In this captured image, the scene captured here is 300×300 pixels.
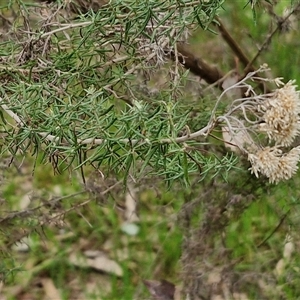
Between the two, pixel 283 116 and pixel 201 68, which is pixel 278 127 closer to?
pixel 283 116

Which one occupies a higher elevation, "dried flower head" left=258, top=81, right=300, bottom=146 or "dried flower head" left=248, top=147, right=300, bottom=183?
"dried flower head" left=258, top=81, right=300, bottom=146

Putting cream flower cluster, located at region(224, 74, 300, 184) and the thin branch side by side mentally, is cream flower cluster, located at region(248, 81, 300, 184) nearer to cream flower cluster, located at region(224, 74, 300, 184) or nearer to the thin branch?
cream flower cluster, located at region(224, 74, 300, 184)

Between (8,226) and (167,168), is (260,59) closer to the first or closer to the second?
(8,226)

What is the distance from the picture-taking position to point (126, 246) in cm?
199

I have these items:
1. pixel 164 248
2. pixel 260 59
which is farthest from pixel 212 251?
pixel 260 59


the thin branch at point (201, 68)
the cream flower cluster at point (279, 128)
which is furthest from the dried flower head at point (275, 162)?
the thin branch at point (201, 68)

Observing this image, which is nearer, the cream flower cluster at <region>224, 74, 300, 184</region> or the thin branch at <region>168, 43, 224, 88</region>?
the cream flower cluster at <region>224, 74, 300, 184</region>

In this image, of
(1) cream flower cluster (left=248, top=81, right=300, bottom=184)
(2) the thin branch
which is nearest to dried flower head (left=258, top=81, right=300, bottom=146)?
(1) cream flower cluster (left=248, top=81, right=300, bottom=184)

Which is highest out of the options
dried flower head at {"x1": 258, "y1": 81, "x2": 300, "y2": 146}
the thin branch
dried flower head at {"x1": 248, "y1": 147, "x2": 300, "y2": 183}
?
dried flower head at {"x1": 258, "y1": 81, "x2": 300, "y2": 146}

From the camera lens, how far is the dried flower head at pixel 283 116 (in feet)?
2.45

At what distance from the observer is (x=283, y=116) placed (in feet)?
2.46

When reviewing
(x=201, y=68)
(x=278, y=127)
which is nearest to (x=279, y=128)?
(x=278, y=127)

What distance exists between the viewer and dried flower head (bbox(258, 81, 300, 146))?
29.4 inches

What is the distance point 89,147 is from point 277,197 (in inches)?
29.7
